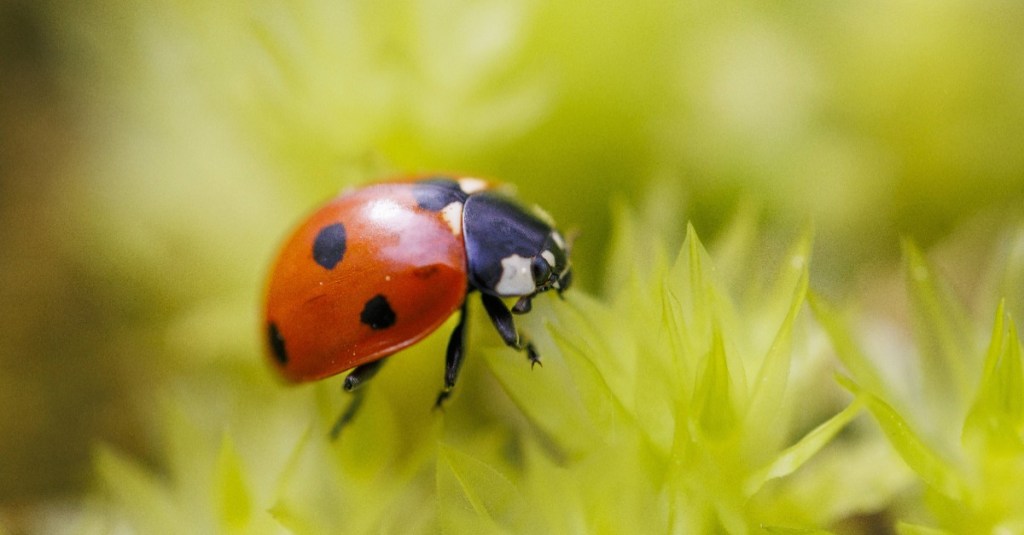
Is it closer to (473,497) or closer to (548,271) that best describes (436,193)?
(548,271)

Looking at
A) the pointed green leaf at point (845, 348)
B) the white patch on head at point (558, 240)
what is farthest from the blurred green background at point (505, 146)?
the pointed green leaf at point (845, 348)

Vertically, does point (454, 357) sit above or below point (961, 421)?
above

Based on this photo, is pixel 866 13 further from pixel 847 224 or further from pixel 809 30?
pixel 847 224

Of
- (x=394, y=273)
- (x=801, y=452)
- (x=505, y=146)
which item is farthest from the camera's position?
(x=505, y=146)

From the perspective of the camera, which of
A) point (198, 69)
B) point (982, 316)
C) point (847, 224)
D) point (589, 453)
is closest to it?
point (589, 453)

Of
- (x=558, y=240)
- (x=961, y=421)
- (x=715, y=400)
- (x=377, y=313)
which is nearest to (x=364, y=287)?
(x=377, y=313)

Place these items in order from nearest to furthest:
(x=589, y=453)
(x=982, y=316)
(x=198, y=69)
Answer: (x=589, y=453), (x=982, y=316), (x=198, y=69)

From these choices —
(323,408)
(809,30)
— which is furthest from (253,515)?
(809,30)
